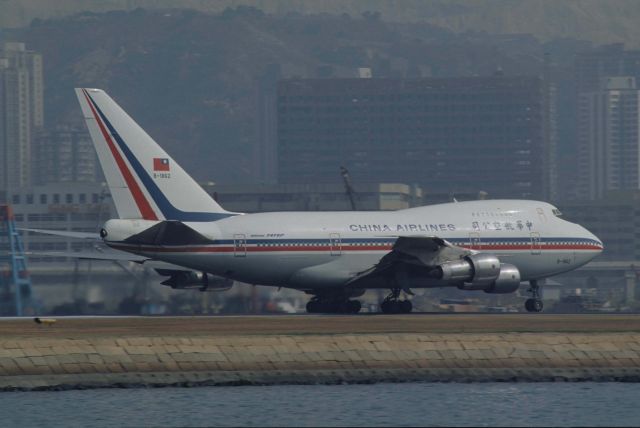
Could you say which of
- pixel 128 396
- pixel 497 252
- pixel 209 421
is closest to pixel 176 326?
pixel 128 396

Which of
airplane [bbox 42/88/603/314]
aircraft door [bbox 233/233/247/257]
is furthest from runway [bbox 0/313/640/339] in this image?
aircraft door [bbox 233/233/247/257]

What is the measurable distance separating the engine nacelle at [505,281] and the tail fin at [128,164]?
16637 mm

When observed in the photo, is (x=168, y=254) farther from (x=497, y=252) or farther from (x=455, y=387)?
→ (x=455, y=387)

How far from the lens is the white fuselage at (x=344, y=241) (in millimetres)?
83500

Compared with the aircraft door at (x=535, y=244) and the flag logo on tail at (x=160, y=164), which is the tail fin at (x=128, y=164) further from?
the aircraft door at (x=535, y=244)

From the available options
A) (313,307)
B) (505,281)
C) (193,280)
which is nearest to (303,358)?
(505,281)

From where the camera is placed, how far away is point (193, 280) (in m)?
87.8

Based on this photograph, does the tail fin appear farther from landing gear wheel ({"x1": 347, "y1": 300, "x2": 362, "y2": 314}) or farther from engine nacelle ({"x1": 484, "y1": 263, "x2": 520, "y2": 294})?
engine nacelle ({"x1": 484, "y1": 263, "x2": 520, "y2": 294})

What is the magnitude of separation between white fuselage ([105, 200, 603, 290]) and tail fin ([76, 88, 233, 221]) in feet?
5.57

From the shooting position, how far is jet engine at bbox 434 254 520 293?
84188 mm

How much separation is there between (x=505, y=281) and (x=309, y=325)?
17.2m

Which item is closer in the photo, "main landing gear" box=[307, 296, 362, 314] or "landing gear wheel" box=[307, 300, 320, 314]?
"main landing gear" box=[307, 296, 362, 314]

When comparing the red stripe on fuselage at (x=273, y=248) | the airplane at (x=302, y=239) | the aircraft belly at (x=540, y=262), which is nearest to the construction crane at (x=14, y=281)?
the airplane at (x=302, y=239)

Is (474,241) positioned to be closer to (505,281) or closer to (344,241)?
(505,281)
